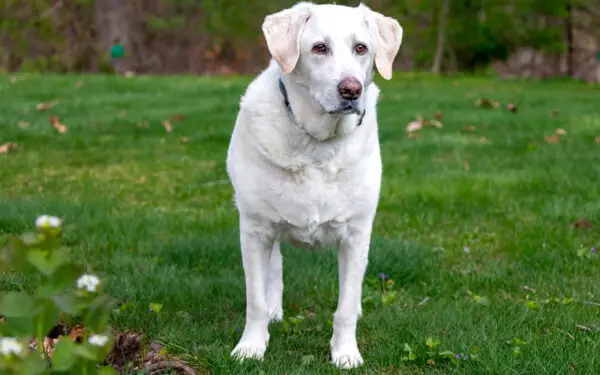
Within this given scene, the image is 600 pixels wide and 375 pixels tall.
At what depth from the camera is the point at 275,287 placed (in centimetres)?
362

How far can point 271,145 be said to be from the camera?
304 cm

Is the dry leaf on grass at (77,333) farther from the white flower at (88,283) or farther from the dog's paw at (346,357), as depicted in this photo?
the white flower at (88,283)

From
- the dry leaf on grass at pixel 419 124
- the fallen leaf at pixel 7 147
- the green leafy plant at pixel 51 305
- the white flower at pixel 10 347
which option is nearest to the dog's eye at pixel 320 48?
the green leafy plant at pixel 51 305

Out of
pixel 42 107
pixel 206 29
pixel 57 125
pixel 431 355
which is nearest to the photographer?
pixel 431 355

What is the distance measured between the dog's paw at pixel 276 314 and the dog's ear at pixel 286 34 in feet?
3.85

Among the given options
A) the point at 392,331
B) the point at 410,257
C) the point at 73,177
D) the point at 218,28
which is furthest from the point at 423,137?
the point at 218,28

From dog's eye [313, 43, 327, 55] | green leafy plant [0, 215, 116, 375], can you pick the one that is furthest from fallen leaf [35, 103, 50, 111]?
green leafy plant [0, 215, 116, 375]

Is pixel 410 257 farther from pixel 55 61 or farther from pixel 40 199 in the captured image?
pixel 55 61

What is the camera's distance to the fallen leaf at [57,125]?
842 centimetres

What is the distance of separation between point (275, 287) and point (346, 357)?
0.66 metres

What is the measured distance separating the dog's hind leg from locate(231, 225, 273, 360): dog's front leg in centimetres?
37

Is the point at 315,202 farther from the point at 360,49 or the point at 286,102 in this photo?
the point at 360,49

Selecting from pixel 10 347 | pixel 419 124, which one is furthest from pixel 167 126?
pixel 10 347

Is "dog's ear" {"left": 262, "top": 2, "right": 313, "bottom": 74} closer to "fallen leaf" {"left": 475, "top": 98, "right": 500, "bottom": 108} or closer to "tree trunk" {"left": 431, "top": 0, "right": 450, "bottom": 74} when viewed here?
"fallen leaf" {"left": 475, "top": 98, "right": 500, "bottom": 108}
